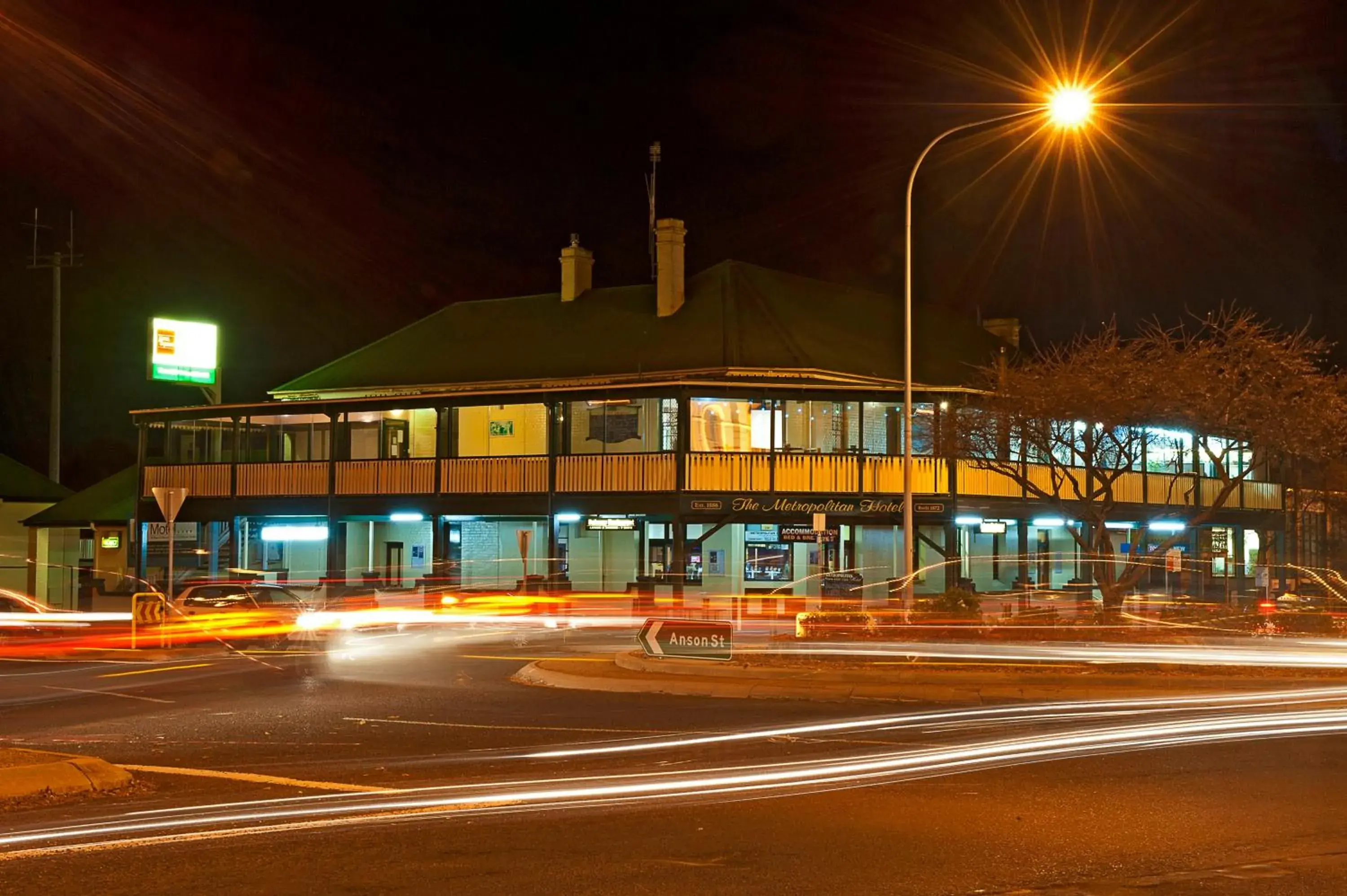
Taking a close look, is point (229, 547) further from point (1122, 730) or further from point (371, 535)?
point (1122, 730)

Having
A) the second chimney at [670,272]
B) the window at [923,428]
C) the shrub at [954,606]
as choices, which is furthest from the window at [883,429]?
the shrub at [954,606]

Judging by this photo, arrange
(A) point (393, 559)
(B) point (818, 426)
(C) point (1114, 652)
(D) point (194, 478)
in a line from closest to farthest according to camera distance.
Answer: (C) point (1114, 652) < (B) point (818, 426) < (D) point (194, 478) < (A) point (393, 559)

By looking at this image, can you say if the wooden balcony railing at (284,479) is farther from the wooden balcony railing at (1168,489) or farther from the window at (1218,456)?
the window at (1218,456)

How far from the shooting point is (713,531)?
38.7m

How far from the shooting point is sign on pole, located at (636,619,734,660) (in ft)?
69.6

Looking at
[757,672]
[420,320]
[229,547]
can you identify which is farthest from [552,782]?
[420,320]

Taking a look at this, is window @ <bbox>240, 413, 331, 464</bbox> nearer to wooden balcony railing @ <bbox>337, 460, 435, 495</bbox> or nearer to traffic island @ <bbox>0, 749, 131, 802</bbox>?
wooden balcony railing @ <bbox>337, 460, 435, 495</bbox>

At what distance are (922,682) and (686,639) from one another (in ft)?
15.2

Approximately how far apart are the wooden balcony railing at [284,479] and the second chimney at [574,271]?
10.4 metres

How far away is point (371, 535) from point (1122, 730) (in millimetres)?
39273

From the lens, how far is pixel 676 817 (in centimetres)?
932

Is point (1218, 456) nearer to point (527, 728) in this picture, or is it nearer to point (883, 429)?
point (883, 429)

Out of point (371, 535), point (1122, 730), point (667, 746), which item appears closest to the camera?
point (667, 746)

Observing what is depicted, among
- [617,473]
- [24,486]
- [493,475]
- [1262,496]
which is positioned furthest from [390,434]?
[1262,496]
